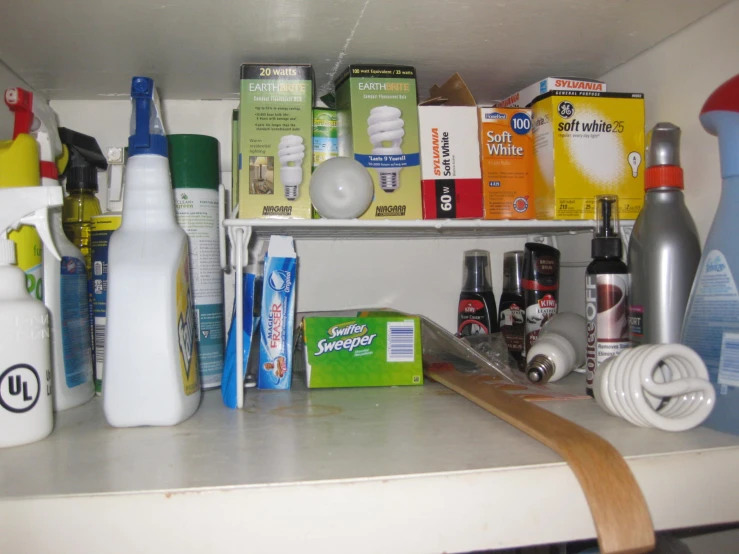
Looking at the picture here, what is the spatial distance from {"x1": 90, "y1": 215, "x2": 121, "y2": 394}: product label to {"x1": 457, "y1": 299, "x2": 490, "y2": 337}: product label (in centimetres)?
55

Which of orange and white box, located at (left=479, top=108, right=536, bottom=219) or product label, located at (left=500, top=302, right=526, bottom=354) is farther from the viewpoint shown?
product label, located at (left=500, top=302, right=526, bottom=354)

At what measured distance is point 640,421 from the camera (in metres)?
0.54

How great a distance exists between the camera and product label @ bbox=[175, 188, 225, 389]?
738 mm

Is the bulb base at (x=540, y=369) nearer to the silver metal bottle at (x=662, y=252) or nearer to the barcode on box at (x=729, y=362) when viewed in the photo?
the silver metal bottle at (x=662, y=252)

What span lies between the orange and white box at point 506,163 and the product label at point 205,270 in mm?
389

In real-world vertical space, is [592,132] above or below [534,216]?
above

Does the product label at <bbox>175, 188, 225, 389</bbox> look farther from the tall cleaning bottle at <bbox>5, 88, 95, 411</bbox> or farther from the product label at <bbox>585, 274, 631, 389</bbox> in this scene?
the product label at <bbox>585, 274, 631, 389</bbox>

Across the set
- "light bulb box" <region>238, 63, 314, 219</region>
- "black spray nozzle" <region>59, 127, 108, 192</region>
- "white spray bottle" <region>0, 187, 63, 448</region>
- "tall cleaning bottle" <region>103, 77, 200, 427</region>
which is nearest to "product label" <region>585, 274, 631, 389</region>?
"light bulb box" <region>238, 63, 314, 219</region>

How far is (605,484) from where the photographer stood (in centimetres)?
43

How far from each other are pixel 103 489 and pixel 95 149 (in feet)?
2.00

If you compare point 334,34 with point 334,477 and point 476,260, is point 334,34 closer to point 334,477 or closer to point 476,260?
point 476,260

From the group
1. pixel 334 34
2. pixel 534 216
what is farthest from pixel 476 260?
pixel 334 34

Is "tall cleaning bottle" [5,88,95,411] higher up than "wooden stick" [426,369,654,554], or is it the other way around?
"tall cleaning bottle" [5,88,95,411]

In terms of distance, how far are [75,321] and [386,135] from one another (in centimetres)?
47
